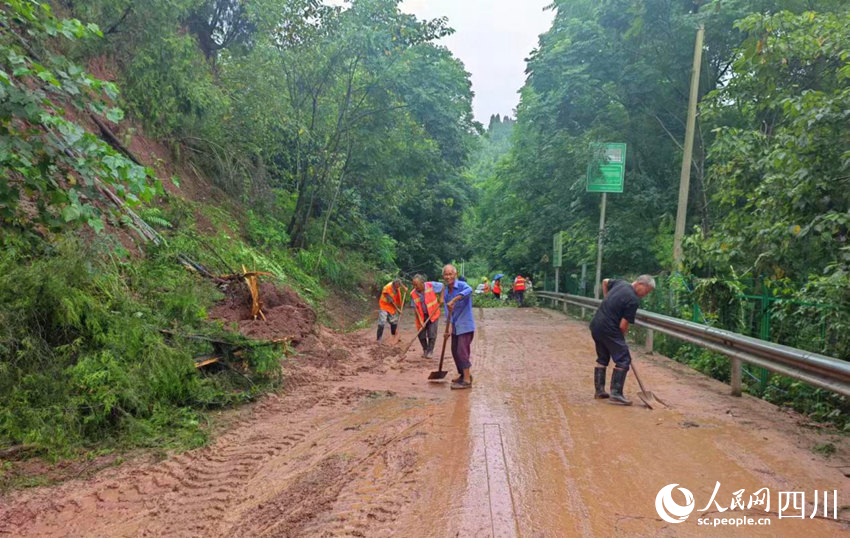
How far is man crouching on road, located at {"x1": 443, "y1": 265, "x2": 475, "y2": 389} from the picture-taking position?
25.6ft

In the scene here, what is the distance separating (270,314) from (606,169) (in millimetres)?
10843

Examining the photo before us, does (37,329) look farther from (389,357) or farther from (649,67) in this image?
(649,67)

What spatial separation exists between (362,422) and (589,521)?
2909 mm

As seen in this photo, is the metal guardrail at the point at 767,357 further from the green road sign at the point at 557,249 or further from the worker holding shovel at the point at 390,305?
the green road sign at the point at 557,249

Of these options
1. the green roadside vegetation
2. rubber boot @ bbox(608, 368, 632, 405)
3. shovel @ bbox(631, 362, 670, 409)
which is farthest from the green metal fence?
the green roadside vegetation

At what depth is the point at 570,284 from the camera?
26.5 m

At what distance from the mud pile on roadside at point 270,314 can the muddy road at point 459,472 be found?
1.61m

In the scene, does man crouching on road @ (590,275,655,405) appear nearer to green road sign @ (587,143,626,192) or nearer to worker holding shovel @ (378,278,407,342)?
worker holding shovel @ (378,278,407,342)

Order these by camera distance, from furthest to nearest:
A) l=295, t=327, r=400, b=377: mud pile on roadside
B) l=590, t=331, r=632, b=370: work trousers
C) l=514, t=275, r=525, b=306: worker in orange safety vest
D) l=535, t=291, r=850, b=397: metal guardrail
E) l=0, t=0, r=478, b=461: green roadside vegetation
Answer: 1. l=514, t=275, r=525, b=306: worker in orange safety vest
2. l=295, t=327, r=400, b=377: mud pile on roadside
3. l=590, t=331, r=632, b=370: work trousers
4. l=535, t=291, r=850, b=397: metal guardrail
5. l=0, t=0, r=478, b=461: green roadside vegetation

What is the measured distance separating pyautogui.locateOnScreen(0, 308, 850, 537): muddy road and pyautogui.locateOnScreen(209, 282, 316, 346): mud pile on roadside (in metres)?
1.61

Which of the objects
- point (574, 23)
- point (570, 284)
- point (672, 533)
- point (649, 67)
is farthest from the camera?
point (570, 284)

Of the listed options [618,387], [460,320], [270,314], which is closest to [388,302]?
[270,314]

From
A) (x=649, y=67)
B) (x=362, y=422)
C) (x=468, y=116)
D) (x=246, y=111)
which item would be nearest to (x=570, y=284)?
(x=468, y=116)

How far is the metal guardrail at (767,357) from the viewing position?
202 inches
